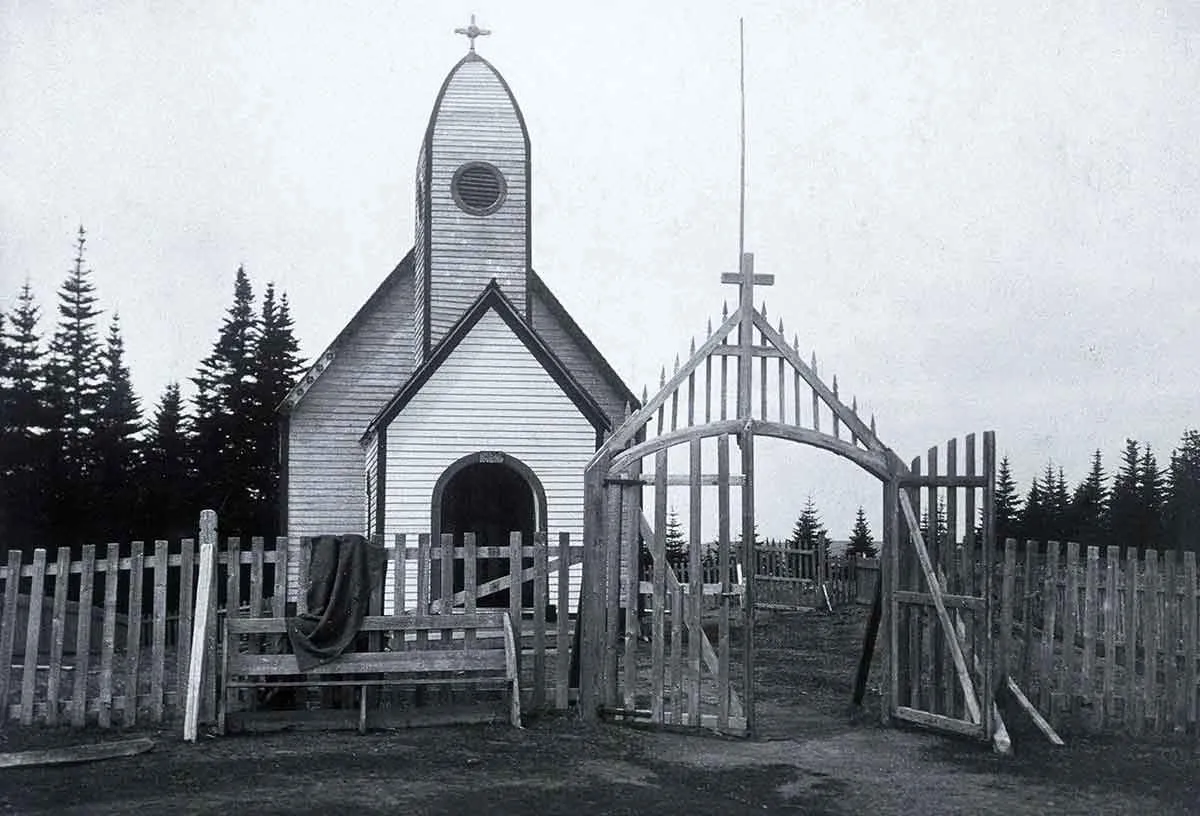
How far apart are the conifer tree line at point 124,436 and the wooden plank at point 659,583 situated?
29027 mm

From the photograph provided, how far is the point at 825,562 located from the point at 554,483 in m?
14.5

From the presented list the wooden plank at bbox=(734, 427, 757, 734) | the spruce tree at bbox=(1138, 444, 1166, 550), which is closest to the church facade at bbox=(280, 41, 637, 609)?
the wooden plank at bbox=(734, 427, 757, 734)

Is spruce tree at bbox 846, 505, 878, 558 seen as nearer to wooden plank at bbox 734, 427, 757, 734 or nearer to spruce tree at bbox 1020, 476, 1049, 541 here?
spruce tree at bbox 1020, 476, 1049, 541

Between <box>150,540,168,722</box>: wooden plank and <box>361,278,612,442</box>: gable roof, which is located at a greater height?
<box>361,278,612,442</box>: gable roof

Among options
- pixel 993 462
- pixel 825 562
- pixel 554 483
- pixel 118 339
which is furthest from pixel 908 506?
pixel 118 339

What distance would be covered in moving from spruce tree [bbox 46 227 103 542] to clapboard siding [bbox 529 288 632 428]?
21.8 meters

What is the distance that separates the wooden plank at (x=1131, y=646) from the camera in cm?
1202

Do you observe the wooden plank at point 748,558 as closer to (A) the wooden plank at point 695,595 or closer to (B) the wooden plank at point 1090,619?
(A) the wooden plank at point 695,595

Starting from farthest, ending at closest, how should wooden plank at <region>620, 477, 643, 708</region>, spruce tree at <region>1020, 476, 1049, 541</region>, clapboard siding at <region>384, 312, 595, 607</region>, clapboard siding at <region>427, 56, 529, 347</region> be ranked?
spruce tree at <region>1020, 476, 1049, 541</region> → clapboard siding at <region>427, 56, 529, 347</region> → clapboard siding at <region>384, 312, 595, 607</region> → wooden plank at <region>620, 477, 643, 708</region>

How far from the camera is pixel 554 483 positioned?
73.7ft

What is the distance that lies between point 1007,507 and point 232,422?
3498 centimetres

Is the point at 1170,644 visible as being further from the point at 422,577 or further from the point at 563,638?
the point at 422,577

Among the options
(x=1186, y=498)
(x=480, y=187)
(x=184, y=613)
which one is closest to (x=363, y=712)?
(x=184, y=613)

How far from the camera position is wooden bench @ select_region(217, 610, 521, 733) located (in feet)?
38.6
